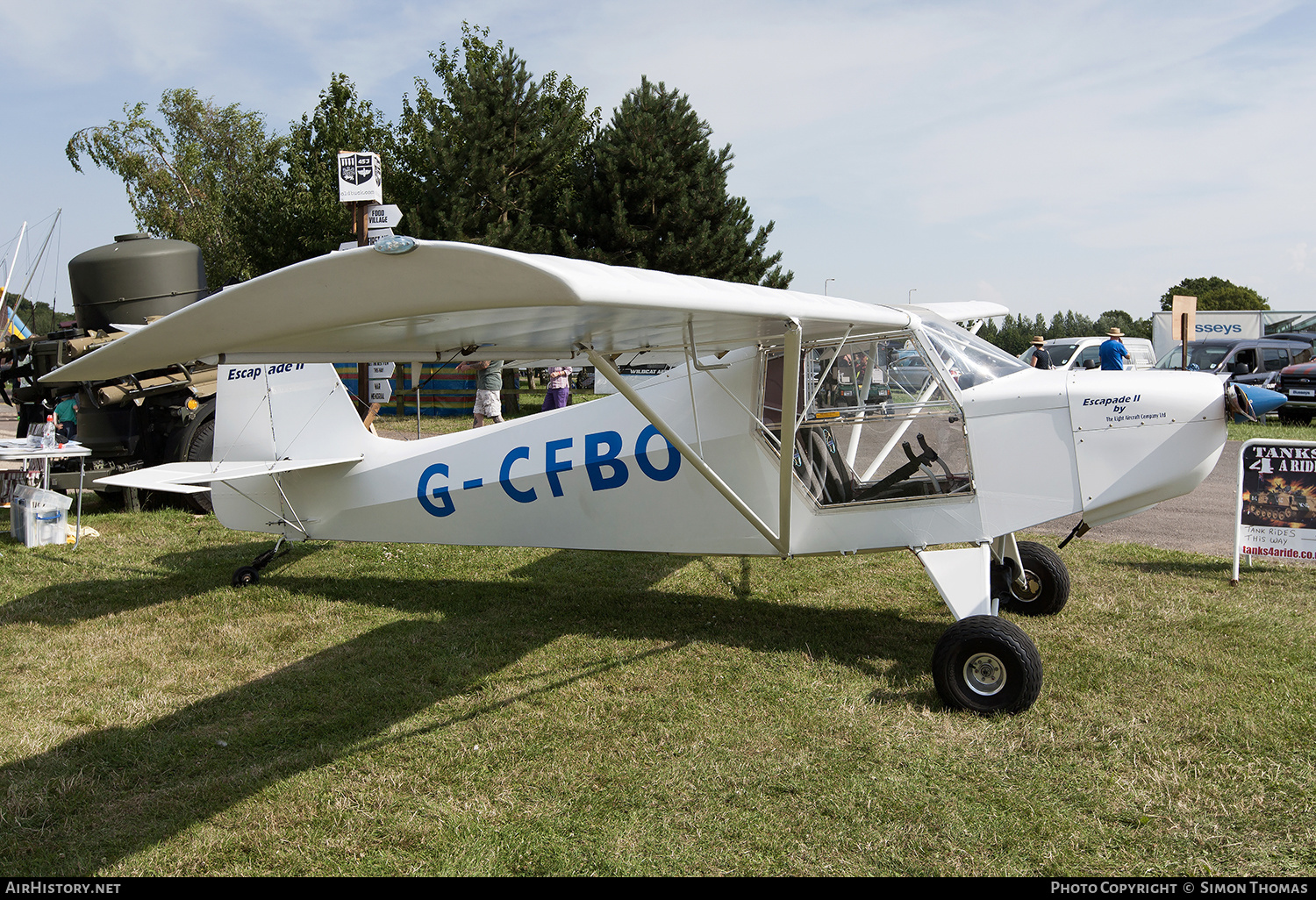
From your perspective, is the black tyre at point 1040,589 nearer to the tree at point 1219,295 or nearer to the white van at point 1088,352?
the white van at point 1088,352

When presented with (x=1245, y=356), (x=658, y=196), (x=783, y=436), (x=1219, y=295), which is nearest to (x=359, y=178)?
(x=783, y=436)

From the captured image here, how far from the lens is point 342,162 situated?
375 inches

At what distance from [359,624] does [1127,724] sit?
4504mm

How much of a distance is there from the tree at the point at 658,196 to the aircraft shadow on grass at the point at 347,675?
19.3 meters

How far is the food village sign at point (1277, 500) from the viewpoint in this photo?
6148 mm

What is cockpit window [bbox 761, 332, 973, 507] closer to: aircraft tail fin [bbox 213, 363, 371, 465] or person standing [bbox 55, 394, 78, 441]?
aircraft tail fin [bbox 213, 363, 371, 465]

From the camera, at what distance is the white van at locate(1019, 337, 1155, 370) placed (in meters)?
20.5

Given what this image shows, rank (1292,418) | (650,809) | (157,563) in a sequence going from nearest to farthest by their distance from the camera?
(650,809) < (157,563) < (1292,418)

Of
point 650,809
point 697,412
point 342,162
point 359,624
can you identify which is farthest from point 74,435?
point 650,809

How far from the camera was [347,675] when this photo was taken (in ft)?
15.0

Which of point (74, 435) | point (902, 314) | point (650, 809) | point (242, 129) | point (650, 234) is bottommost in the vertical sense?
point (650, 809)

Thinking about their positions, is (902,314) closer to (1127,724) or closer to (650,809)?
(1127,724)

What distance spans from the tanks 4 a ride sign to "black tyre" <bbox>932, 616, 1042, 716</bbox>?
8.13 m

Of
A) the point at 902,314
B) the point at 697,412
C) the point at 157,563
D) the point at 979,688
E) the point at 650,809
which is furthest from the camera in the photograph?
the point at 157,563
